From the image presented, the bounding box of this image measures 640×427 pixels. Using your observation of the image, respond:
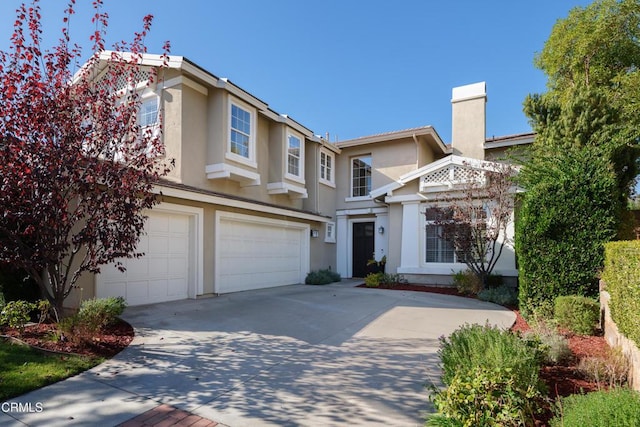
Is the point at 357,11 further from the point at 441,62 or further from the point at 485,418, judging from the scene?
the point at 485,418

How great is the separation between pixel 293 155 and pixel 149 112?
18.3 ft

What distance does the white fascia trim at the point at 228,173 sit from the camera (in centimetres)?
1064

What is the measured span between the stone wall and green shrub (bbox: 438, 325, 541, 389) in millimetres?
878

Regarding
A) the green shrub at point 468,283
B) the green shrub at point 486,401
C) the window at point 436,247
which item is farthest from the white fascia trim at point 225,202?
the green shrub at point 468,283

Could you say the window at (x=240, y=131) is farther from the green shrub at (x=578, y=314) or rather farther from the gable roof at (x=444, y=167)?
the green shrub at (x=578, y=314)

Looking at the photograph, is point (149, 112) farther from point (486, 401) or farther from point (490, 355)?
point (486, 401)

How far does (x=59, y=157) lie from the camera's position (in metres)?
5.00

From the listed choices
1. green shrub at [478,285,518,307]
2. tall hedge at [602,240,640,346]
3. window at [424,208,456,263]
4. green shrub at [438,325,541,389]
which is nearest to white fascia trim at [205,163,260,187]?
window at [424,208,456,263]

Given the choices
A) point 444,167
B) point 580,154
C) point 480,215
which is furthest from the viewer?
point 444,167

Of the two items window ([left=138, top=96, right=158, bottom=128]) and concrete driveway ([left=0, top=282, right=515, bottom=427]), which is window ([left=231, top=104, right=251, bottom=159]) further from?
concrete driveway ([left=0, top=282, right=515, bottom=427])

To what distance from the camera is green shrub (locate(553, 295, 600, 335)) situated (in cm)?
580

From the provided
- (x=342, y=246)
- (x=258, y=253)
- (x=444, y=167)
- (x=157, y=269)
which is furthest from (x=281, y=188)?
(x=444, y=167)

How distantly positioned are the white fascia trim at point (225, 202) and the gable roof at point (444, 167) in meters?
3.25

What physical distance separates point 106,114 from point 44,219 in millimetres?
1864
